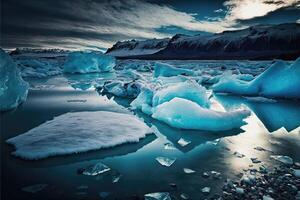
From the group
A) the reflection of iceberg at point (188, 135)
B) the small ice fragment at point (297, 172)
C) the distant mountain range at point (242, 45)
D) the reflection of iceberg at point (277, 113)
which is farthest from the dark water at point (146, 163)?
the distant mountain range at point (242, 45)

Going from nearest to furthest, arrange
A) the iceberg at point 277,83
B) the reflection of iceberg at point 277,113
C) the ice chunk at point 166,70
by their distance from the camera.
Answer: the reflection of iceberg at point 277,113, the iceberg at point 277,83, the ice chunk at point 166,70

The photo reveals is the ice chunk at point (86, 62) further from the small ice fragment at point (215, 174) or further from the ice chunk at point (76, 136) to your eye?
the small ice fragment at point (215, 174)

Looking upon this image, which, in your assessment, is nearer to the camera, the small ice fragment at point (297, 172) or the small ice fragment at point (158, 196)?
the small ice fragment at point (158, 196)

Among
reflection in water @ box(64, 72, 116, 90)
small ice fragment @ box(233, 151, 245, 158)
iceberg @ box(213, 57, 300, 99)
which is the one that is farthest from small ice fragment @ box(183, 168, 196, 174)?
reflection in water @ box(64, 72, 116, 90)

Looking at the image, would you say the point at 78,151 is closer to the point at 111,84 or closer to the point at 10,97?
the point at 10,97

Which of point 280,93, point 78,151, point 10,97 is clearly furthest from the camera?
point 280,93

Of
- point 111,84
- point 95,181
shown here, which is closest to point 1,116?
point 95,181
